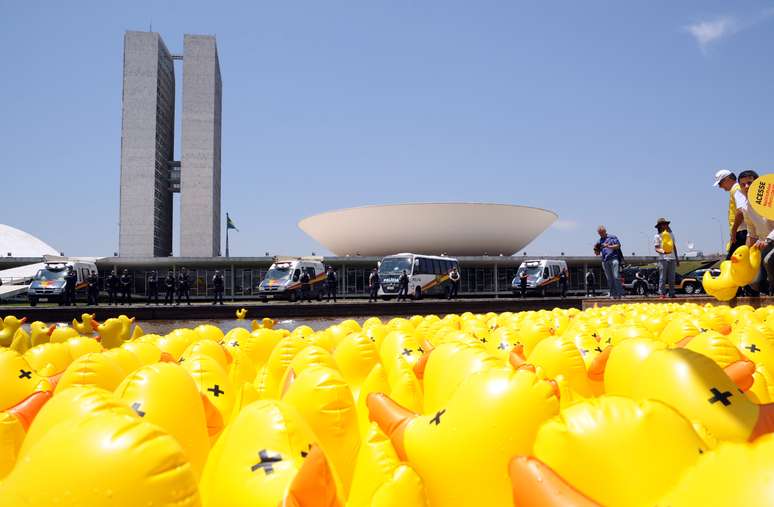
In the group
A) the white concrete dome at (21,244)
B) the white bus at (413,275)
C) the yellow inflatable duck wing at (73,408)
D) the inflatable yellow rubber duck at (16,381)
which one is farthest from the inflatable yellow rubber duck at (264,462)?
the white concrete dome at (21,244)

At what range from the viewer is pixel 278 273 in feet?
85.1

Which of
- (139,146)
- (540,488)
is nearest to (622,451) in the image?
(540,488)

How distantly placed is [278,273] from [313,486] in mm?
24727

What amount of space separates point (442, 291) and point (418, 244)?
21181mm

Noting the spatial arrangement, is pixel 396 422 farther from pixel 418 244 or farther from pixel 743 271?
pixel 418 244

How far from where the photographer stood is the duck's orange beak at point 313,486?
1.65m

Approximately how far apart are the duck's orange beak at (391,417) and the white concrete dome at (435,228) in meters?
48.4

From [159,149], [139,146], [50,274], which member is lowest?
[50,274]

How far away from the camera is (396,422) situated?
2.51 metres

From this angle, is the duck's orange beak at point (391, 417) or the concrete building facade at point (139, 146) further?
the concrete building facade at point (139, 146)

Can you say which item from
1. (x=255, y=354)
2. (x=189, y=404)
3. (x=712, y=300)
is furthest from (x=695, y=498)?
(x=712, y=300)

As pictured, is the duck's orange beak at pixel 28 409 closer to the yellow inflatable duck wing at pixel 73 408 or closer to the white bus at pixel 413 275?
the yellow inflatable duck wing at pixel 73 408

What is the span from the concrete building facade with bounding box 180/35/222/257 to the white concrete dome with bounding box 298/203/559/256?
1304 cm

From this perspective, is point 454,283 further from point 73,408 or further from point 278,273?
point 73,408
